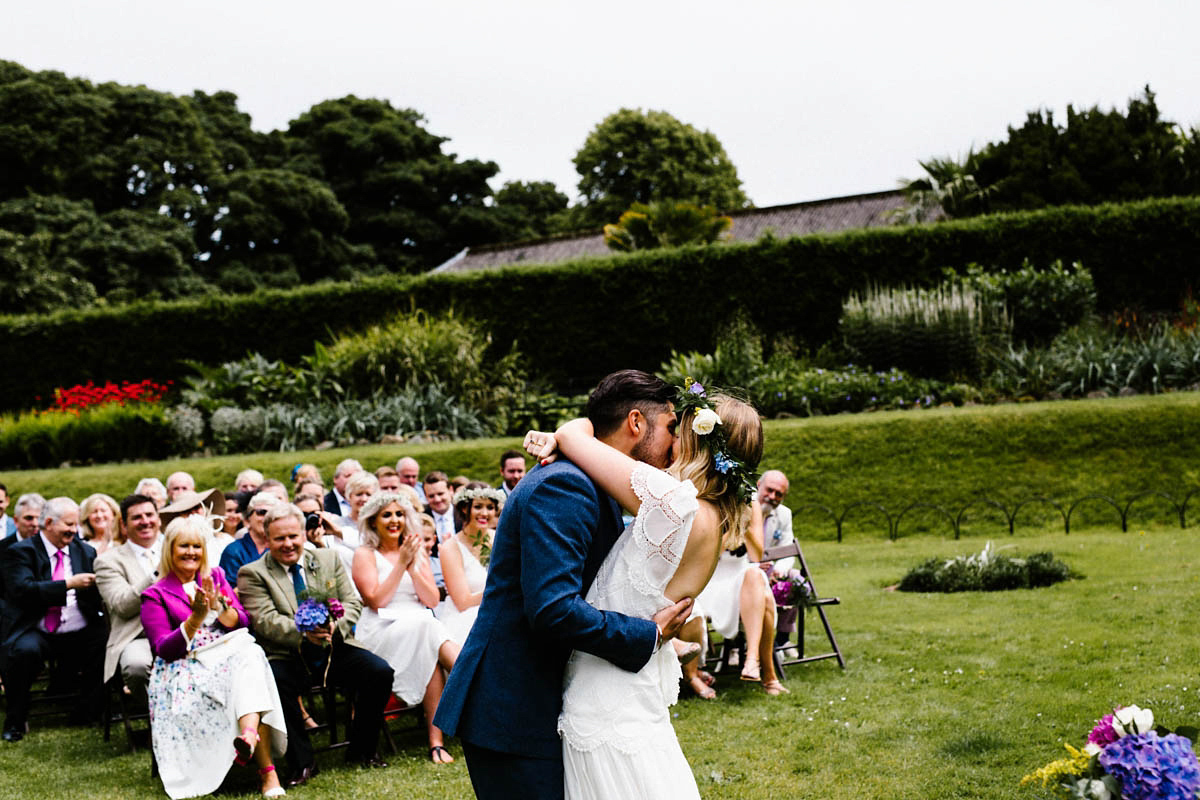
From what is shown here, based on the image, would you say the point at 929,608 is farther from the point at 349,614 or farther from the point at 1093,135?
the point at 1093,135

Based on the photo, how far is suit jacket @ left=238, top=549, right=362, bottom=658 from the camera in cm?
597

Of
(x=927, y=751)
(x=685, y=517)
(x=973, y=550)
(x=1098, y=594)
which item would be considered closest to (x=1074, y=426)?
(x=973, y=550)

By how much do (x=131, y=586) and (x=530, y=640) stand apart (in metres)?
4.83

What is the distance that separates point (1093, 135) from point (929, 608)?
18.4 meters

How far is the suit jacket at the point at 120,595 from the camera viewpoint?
6578mm

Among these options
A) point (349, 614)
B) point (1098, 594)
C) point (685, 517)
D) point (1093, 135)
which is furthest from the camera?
point (1093, 135)

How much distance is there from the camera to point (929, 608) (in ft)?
29.4

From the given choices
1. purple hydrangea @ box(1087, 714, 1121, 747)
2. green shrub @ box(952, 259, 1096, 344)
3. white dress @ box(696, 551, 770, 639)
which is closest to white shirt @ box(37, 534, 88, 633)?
white dress @ box(696, 551, 770, 639)

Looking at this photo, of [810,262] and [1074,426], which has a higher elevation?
[810,262]

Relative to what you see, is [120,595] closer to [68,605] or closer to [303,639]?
[68,605]

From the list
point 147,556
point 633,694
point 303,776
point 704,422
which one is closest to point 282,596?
point 303,776

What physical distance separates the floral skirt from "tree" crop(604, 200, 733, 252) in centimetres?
1796

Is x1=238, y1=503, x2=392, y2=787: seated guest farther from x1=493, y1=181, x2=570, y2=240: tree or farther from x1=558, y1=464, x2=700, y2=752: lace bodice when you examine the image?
x1=493, y1=181, x2=570, y2=240: tree

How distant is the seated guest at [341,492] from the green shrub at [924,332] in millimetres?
10358
